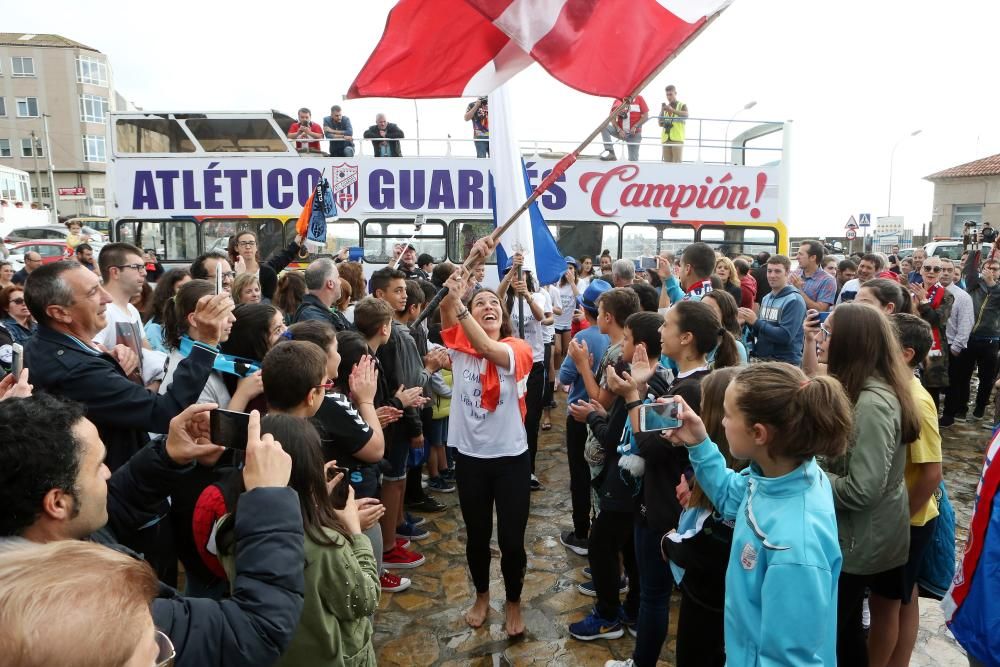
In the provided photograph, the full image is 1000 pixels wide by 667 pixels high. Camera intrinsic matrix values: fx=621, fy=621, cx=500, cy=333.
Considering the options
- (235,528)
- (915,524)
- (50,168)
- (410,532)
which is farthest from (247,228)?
(50,168)

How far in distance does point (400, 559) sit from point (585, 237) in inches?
354

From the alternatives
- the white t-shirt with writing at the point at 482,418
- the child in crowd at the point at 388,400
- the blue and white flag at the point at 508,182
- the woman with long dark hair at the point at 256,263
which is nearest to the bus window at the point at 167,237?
the woman with long dark hair at the point at 256,263

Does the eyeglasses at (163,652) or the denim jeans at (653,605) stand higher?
the eyeglasses at (163,652)

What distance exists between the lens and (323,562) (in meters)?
1.76

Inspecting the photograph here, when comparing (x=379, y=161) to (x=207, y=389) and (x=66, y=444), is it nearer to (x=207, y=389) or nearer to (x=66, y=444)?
(x=207, y=389)

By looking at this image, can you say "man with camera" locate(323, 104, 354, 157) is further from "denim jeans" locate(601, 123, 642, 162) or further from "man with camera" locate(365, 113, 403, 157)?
"denim jeans" locate(601, 123, 642, 162)

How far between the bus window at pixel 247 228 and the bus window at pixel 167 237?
10.5 inches

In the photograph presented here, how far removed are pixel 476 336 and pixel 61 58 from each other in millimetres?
67632

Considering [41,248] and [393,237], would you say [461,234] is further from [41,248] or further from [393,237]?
[41,248]

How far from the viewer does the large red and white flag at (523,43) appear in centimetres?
321

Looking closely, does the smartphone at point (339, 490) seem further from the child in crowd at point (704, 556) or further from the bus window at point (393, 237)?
the bus window at point (393, 237)

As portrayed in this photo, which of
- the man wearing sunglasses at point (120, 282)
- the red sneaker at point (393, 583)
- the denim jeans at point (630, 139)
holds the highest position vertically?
the denim jeans at point (630, 139)

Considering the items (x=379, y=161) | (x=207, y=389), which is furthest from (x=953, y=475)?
(x=379, y=161)

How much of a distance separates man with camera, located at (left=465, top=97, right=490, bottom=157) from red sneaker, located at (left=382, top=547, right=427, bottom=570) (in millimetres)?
8628
